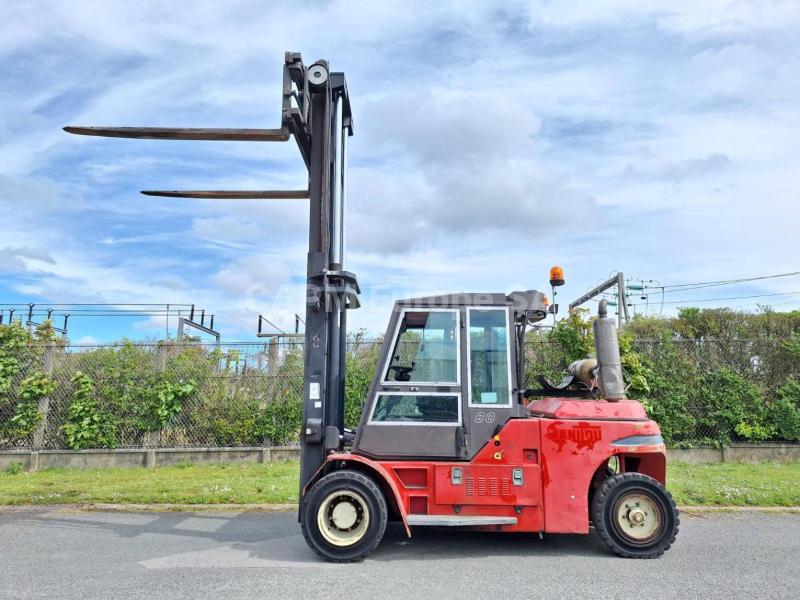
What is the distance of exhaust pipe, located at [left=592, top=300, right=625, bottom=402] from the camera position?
18.9ft

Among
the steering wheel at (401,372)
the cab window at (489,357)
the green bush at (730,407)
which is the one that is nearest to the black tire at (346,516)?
the steering wheel at (401,372)

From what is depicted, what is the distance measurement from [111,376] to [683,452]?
33.9 feet

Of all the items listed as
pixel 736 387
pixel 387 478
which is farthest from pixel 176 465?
pixel 736 387

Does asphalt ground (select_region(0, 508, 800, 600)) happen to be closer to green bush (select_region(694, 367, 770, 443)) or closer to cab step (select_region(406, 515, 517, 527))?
cab step (select_region(406, 515, 517, 527))

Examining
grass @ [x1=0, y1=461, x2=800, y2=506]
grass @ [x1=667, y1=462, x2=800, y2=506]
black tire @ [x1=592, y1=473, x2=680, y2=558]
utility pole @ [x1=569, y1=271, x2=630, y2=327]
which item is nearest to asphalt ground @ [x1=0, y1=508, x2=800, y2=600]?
black tire @ [x1=592, y1=473, x2=680, y2=558]

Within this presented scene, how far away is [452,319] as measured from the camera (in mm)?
5590

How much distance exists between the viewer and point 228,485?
8.54 metres

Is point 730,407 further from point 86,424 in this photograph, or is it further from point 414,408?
point 86,424

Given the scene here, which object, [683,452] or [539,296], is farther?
[683,452]

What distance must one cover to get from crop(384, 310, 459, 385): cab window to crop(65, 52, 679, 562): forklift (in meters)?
0.01

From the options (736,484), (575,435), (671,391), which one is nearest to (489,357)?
(575,435)

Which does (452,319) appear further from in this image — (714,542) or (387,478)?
(714,542)

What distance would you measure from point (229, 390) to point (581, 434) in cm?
738

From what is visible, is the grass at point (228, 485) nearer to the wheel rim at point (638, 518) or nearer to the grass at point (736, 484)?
the grass at point (736, 484)
